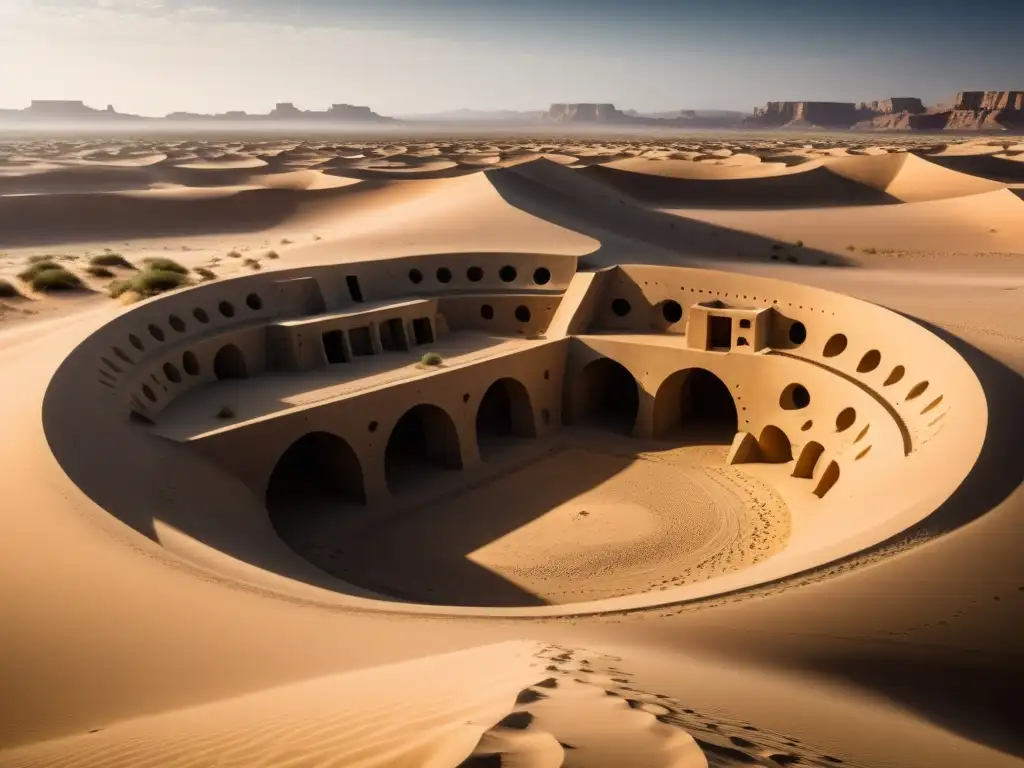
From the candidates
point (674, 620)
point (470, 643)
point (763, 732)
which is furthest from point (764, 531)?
point (763, 732)

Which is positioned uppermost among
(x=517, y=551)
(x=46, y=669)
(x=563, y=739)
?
(x=563, y=739)

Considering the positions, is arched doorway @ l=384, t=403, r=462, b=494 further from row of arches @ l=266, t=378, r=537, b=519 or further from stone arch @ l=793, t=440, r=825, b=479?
stone arch @ l=793, t=440, r=825, b=479

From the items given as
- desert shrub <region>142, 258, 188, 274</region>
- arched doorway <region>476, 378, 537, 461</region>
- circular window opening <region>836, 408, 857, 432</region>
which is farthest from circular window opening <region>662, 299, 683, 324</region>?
desert shrub <region>142, 258, 188, 274</region>

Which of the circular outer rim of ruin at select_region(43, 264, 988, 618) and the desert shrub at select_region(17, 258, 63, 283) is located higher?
the desert shrub at select_region(17, 258, 63, 283)

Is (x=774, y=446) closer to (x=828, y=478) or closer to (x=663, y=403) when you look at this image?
(x=828, y=478)

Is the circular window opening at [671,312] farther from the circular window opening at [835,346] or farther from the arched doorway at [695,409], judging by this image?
the circular window opening at [835,346]

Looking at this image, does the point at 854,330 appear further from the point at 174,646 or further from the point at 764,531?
the point at 174,646

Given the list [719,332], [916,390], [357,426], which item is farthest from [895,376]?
[357,426]
